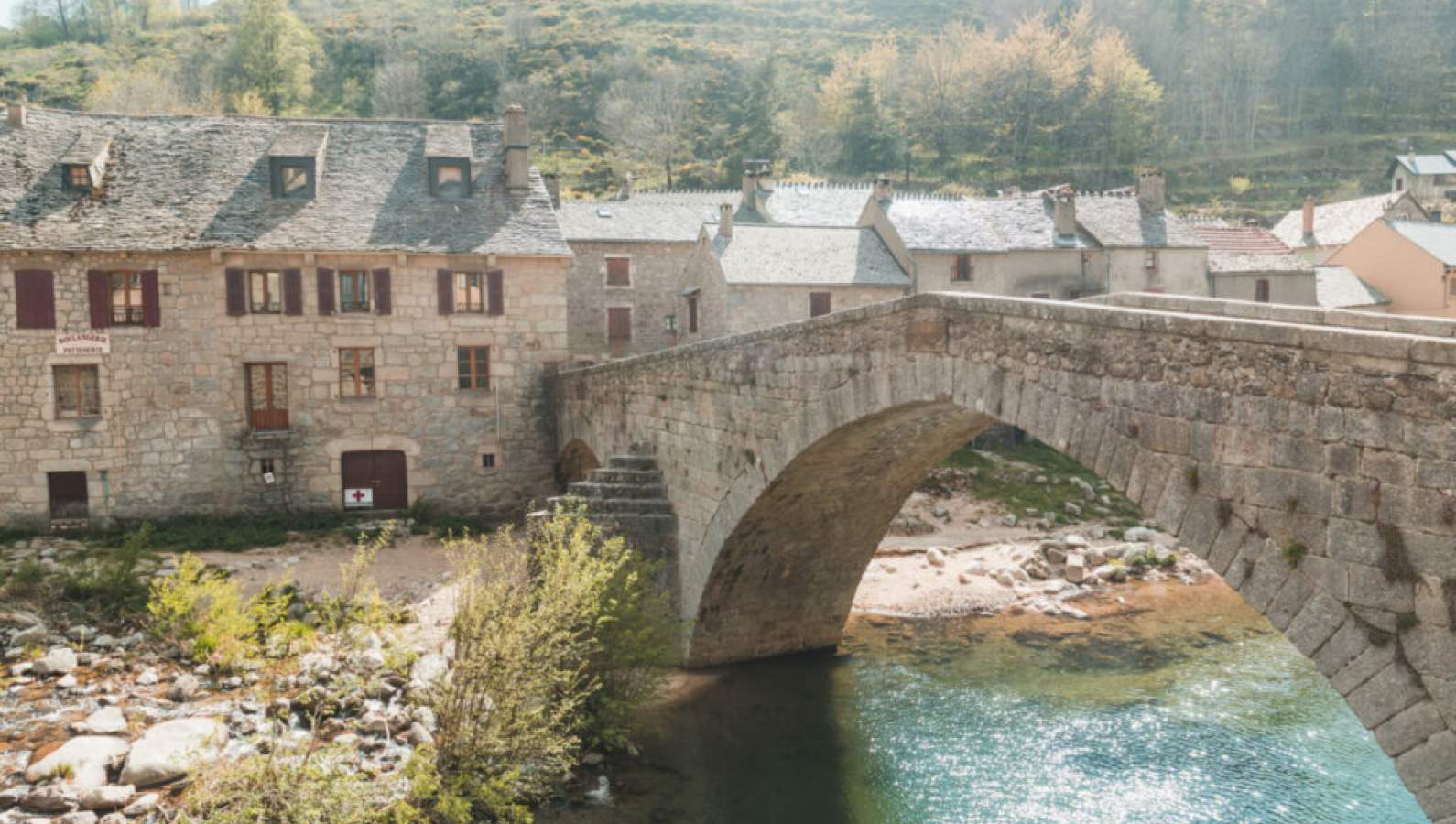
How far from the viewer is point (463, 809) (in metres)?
9.95

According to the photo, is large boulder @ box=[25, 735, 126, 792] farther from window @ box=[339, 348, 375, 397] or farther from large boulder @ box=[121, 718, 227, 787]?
window @ box=[339, 348, 375, 397]

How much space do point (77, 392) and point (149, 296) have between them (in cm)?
228

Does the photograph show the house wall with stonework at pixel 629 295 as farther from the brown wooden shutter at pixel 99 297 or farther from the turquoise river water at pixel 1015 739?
the turquoise river water at pixel 1015 739

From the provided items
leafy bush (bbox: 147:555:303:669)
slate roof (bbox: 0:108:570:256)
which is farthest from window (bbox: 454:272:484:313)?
leafy bush (bbox: 147:555:303:669)

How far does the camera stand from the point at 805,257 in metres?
28.4

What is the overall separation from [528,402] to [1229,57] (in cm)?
6549

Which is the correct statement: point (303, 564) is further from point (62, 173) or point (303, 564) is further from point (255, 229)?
point (62, 173)

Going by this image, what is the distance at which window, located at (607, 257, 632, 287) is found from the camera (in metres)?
32.0

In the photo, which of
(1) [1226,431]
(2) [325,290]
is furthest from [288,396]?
(1) [1226,431]

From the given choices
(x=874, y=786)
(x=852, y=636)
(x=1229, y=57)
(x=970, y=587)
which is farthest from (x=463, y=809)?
(x=1229, y=57)

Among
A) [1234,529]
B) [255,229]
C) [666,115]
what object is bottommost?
[1234,529]

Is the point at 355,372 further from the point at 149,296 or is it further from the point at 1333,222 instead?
the point at 1333,222

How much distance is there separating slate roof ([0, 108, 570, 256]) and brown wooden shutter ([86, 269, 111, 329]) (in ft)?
2.20

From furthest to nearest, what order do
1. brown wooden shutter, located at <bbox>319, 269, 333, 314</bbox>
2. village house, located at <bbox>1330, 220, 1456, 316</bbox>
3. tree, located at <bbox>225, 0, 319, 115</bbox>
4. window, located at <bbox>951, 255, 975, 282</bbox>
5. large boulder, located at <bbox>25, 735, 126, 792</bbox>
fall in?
tree, located at <bbox>225, 0, 319, 115</bbox>
village house, located at <bbox>1330, 220, 1456, 316</bbox>
window, located at <bbox>951, 255, 975, 282</bbox>
brown wooden shutter, located at <bbox>319, 269, 333, 314</bbox>
large boulder, located at <bbox>25, 735, 126, 792</bbox>
